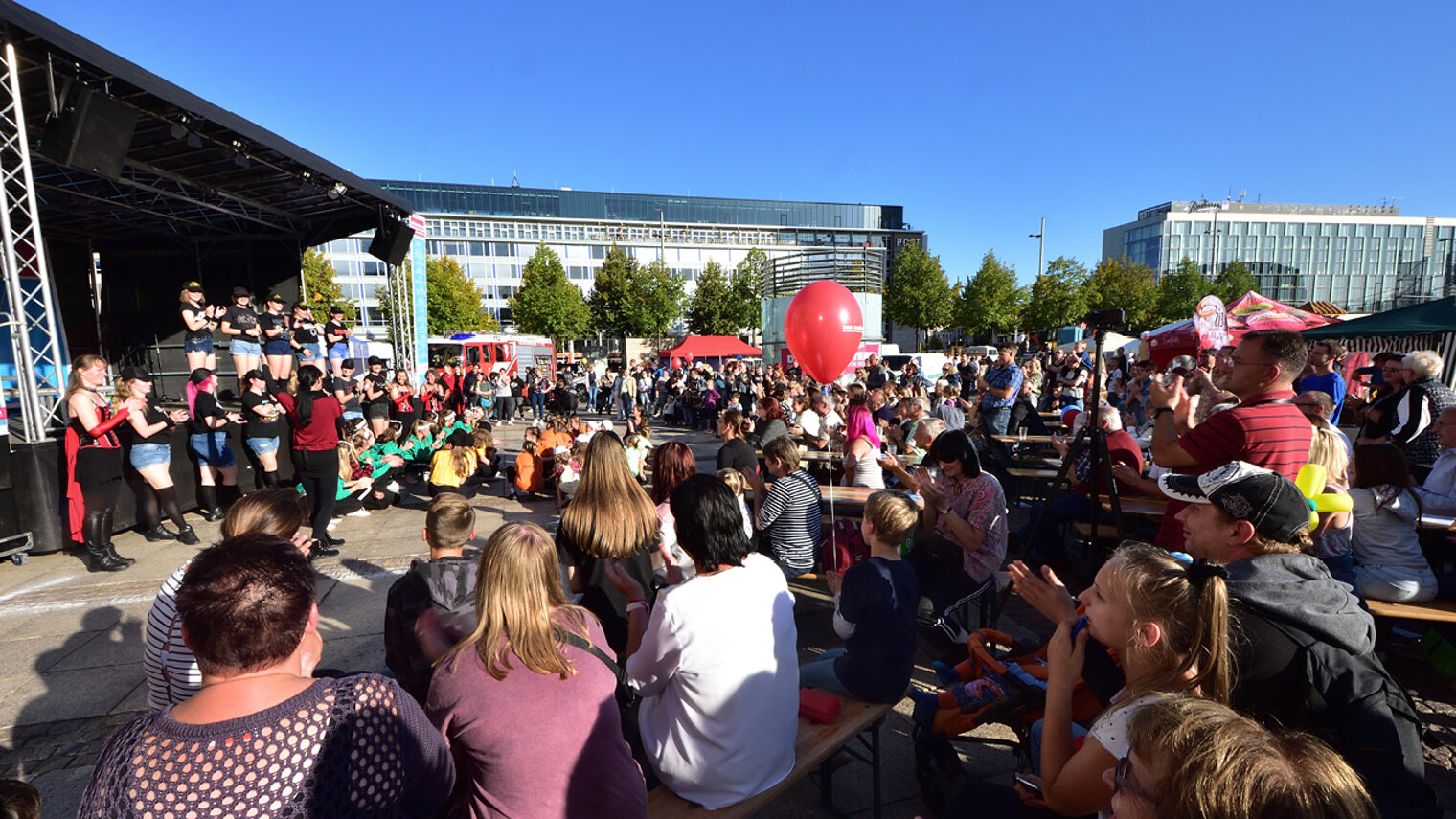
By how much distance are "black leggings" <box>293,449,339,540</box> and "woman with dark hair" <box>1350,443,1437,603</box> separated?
7.71 metres

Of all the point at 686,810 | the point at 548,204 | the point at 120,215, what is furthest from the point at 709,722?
the point at 548,204

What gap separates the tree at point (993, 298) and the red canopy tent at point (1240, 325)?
27073 millimetres

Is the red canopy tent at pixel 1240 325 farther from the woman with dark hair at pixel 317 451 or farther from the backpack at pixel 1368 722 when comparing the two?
the woman with dark hair at pixel 317 451

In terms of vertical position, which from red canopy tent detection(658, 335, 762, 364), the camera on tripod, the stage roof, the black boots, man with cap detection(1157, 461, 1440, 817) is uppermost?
the stage roof

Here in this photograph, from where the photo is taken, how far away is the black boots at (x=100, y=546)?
18.2 ft

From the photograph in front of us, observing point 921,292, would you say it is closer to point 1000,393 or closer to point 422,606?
point 1000,393

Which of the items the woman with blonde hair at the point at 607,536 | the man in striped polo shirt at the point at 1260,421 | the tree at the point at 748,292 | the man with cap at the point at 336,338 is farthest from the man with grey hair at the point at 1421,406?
the tree at the point at 748,292

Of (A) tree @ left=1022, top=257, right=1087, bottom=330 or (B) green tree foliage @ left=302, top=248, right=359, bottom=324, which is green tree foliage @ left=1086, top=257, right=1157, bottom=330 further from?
(B) green tree foliage @ left=302, top=248, right=359, bottom=324

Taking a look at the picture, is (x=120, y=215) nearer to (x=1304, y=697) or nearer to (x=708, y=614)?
(x=708, y=614)

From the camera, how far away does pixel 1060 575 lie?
531 centimetres

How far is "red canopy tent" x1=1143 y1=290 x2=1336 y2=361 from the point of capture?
1214cm

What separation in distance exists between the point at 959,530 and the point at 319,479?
18.9 ft

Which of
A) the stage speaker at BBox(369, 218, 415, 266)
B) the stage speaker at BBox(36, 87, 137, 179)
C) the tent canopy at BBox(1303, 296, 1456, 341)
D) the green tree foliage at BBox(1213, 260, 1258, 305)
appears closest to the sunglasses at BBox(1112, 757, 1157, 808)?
the stage speaker at BBox(36, 87, 137, 179)

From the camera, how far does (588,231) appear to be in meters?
70.6
